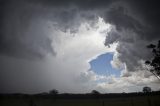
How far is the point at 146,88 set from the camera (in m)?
115

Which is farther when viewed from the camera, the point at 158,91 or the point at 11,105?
the point at 158,91

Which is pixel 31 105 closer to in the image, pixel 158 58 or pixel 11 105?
pixel 11 105

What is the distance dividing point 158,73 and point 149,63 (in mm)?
3417

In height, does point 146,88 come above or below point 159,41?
below

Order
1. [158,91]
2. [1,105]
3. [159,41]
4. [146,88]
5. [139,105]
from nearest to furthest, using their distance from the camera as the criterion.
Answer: [1,105] < [139,105] < [159,41] < [158,91] < [146,88]

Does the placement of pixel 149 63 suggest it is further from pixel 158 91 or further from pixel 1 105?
pixel 1 105

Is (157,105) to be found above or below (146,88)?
below

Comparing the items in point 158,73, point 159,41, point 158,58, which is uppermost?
point 159,41

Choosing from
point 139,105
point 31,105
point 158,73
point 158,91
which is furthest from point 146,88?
point 31,105

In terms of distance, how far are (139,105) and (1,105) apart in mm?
21969

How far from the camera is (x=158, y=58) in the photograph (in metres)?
50.7

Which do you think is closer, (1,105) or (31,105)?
(31,105)

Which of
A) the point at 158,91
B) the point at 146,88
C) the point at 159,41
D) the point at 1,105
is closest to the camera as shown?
the point at 1,105

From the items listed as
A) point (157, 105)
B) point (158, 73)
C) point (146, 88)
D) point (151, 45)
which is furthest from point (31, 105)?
point (146, 88)
